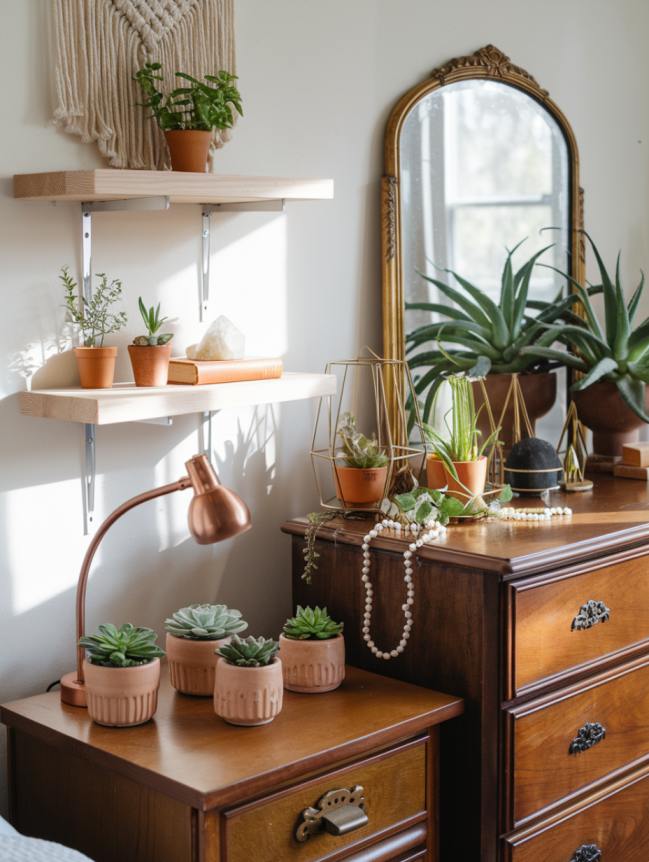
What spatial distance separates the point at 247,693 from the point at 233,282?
805mm

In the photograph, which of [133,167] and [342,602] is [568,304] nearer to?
[342,602]

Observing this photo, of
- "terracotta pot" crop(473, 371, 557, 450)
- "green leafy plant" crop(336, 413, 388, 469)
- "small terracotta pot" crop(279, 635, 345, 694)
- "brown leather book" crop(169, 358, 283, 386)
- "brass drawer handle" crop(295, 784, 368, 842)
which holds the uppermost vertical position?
"brown leather book" crop(169, 358, 283, 386)

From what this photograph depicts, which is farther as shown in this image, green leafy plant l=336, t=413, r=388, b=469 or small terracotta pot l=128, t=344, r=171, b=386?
green leafy plant l=336, t=413, r=388, b=469

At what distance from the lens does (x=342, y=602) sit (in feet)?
6.48

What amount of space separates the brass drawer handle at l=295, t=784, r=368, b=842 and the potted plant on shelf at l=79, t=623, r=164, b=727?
280mm

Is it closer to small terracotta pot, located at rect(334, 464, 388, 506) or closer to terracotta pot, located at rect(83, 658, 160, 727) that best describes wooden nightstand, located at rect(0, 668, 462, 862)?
terracotta pot, located at rect(83, 658, 160, 727)

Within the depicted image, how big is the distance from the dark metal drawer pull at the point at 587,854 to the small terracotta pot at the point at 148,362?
1109 millimetres

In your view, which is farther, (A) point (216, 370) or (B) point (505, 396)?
(B) point (505, 396)

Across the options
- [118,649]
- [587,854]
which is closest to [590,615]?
[587,854]

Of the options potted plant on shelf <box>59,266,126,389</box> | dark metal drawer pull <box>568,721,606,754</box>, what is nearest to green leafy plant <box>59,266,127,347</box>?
potted plant on shelf <box>59,266,126,389</box>

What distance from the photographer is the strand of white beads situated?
183cm

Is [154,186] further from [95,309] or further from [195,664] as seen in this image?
[195,664]

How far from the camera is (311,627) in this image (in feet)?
5.90

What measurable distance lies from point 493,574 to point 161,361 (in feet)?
2.08
